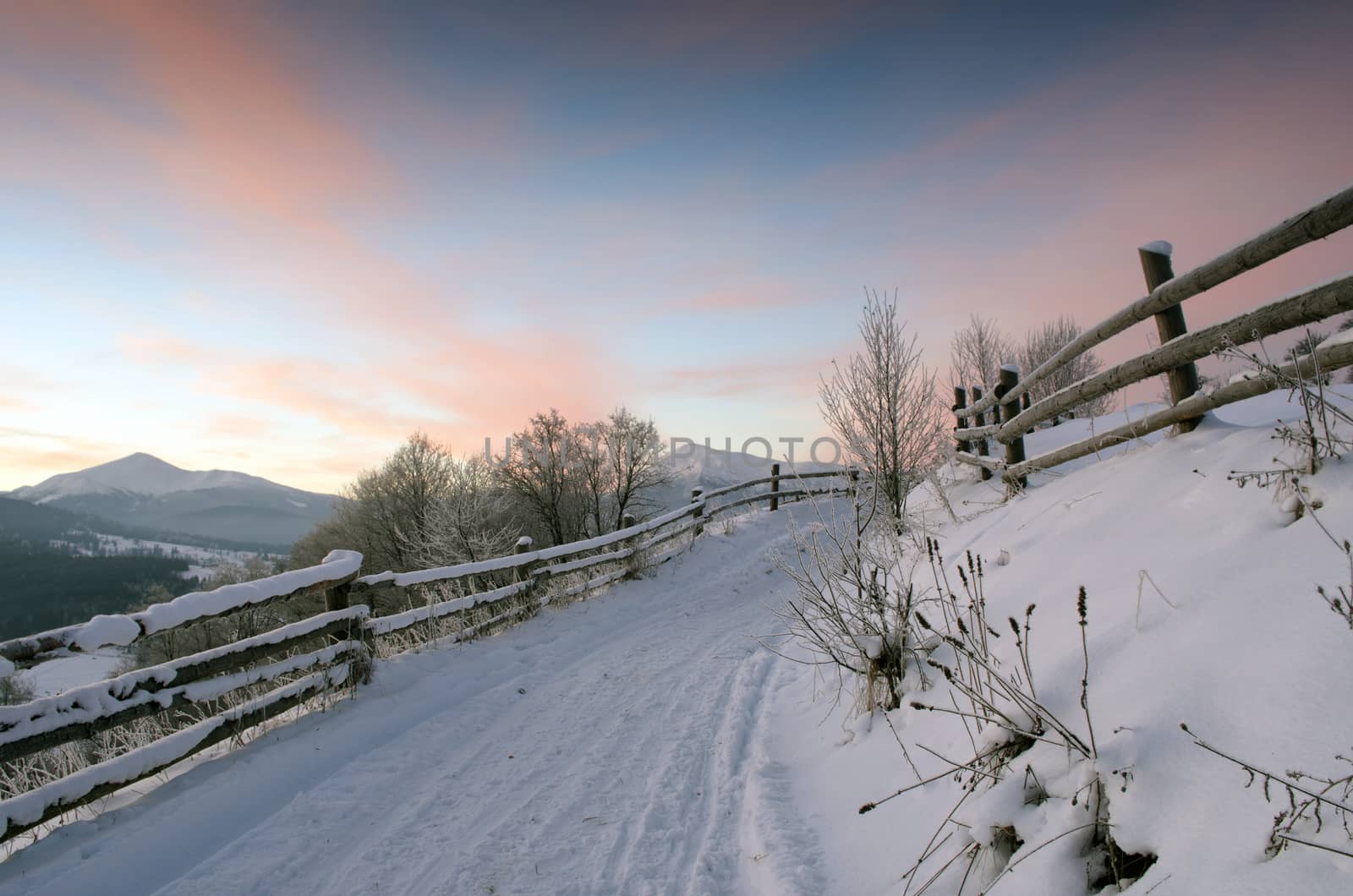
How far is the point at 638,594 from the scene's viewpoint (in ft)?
32.1

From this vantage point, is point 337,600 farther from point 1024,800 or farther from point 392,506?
point 392,506

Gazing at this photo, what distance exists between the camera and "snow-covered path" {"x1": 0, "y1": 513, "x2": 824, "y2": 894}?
2.86 meters

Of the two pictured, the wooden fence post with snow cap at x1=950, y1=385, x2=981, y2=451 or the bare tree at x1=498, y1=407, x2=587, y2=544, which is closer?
the wooden fence post with snow cap at x1=950, y1=385, x2=981, y2=451

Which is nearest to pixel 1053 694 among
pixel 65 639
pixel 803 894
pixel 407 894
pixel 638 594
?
pixel 803 894

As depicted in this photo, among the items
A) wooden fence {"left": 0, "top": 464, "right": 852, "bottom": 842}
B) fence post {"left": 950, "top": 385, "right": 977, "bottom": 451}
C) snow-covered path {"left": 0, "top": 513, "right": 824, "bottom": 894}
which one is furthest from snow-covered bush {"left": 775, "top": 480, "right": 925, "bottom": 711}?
fence post {"left": 950, "top": 385, "right": 977, "bottom": 451}

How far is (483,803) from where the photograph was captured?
3484mm

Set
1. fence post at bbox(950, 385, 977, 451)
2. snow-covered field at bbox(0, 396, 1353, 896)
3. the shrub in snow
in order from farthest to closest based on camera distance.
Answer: fence post at bbox(950, 385, 977, 451) → the shrub in snow → snow-covered field at bbox(0, 396, 1353, 896)

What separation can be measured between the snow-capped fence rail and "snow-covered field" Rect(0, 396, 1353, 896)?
0.93 feet

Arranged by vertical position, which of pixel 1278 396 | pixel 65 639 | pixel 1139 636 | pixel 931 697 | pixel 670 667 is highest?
pixel 1278 396

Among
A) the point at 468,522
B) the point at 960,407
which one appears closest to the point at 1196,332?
the point at 960,407

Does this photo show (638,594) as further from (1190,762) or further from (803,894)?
(1190,762)

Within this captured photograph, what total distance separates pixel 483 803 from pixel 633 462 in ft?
97.9

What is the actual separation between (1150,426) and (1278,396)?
1.22m

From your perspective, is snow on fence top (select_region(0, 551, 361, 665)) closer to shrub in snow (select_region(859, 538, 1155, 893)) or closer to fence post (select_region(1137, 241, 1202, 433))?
shrub in snow (select_region(859, 538, 1155, 893))
